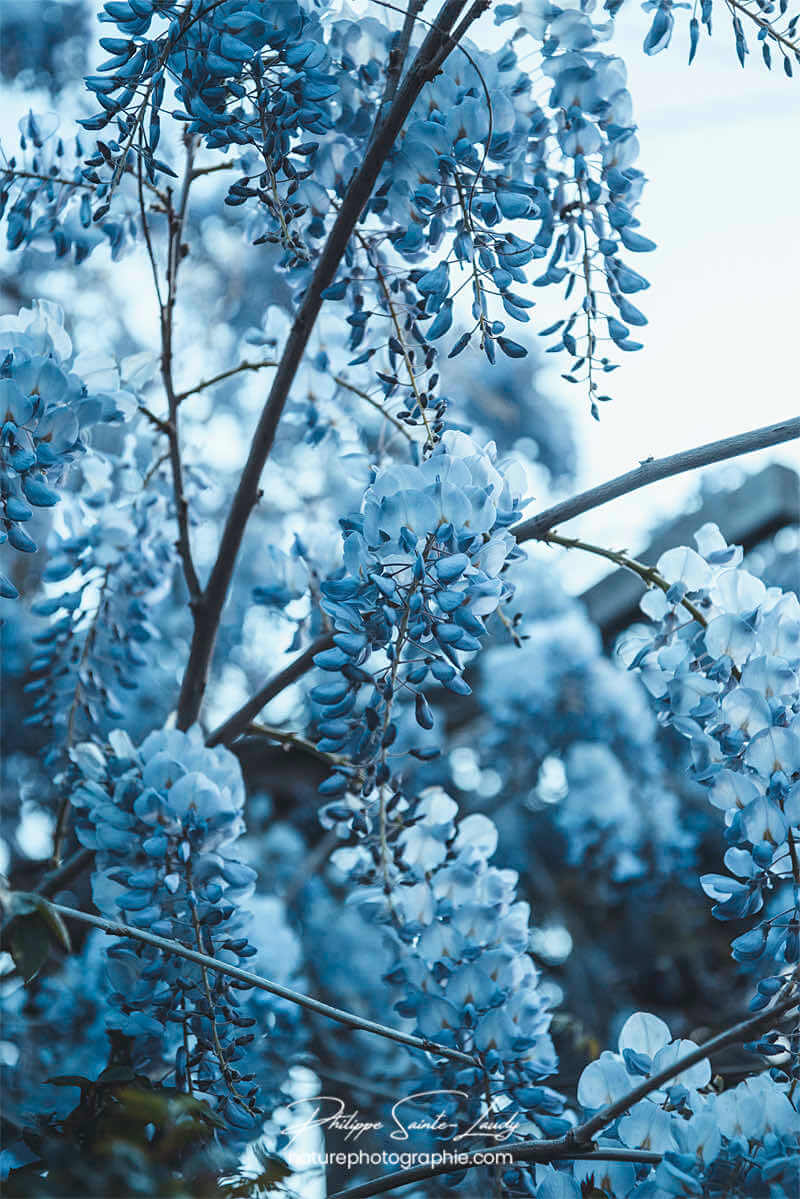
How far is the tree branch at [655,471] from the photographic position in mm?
931

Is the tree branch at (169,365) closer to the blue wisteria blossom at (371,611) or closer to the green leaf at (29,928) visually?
the blue wisteria blossom at (371,611)

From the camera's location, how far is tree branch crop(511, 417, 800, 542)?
931 millimetres

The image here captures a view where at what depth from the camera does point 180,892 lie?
1046 mm

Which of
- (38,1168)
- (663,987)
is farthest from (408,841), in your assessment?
(663,987)

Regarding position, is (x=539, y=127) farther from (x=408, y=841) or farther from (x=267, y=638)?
(x=267, y=638)

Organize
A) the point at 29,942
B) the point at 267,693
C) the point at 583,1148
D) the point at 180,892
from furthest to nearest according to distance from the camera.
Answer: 1. the point at 267,693
2. the point at 180,892
3. the point at 583,1148
4. the point at 29,942

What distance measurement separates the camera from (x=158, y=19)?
3.36 ft

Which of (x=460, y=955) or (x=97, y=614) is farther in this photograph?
(x=97, y=614)

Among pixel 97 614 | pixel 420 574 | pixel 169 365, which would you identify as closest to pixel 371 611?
pixel 420 574

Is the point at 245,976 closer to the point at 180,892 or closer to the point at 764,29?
the point at 180,892

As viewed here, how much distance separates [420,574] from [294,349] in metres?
0.37

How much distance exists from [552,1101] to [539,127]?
3.04 ft

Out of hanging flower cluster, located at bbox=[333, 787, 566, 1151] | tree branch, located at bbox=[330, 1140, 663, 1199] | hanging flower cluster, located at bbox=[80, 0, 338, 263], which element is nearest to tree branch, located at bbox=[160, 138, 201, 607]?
hanging flower cluster, located at bbox=[80, 0, 338, 263]

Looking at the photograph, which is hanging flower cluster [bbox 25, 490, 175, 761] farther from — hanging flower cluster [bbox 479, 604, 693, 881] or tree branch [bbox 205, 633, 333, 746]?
hanging flower cluster [bbox 479, 604, 693, 881]
